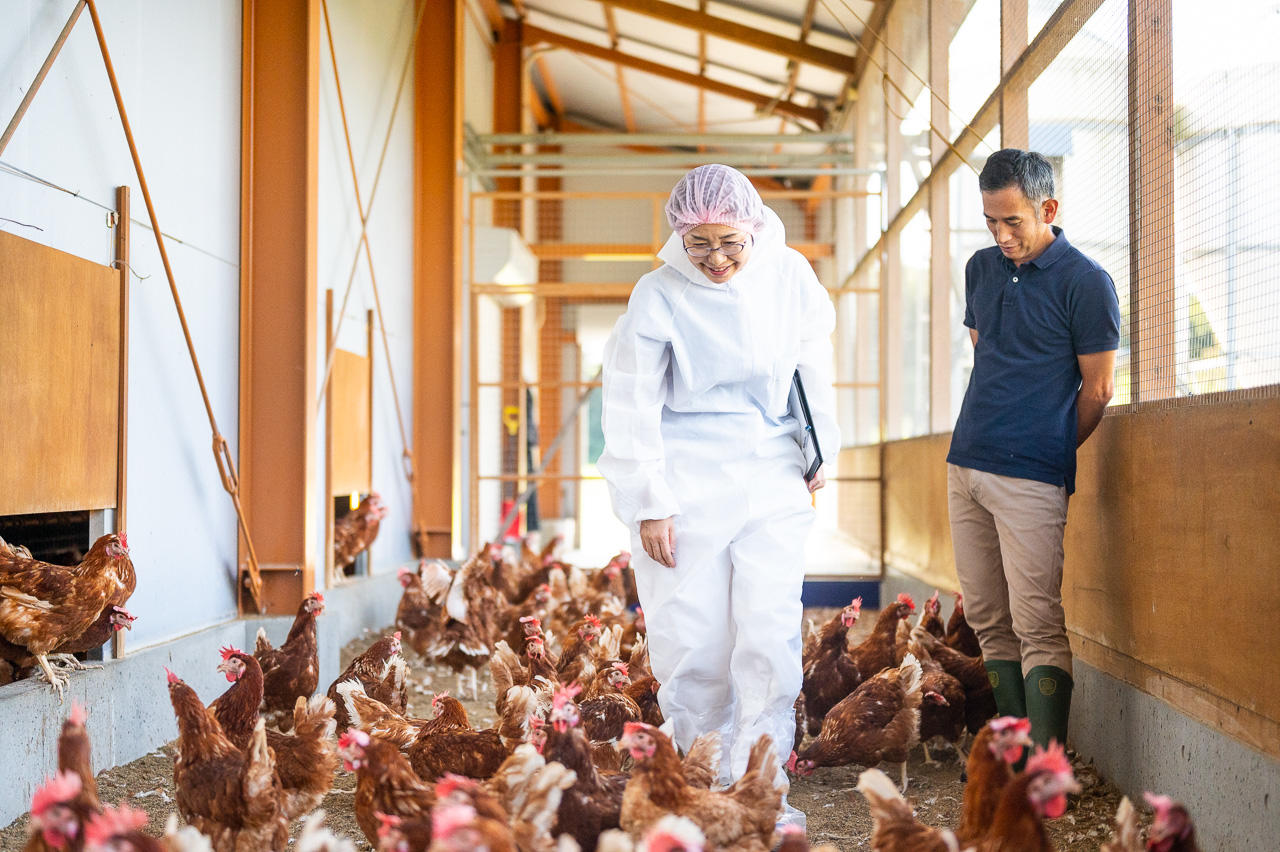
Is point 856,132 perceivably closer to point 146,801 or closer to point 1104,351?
point 1104,351

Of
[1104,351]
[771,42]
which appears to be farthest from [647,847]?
[771,42]

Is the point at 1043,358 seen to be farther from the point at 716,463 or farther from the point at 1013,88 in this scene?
the point at 1013,88

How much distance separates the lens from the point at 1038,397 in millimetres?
2801

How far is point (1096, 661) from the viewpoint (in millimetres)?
3242

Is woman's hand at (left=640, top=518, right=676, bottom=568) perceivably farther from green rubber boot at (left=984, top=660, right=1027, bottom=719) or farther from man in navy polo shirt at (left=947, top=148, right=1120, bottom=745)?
green rubber boot at (left=984, top=660, right=1027, bottom=719)

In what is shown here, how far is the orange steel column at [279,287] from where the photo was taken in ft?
15.8

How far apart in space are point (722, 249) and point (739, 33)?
678cm

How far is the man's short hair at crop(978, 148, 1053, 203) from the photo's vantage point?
2.74m

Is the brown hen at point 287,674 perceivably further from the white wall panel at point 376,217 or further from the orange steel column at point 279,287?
the white wall panel at point 376,217

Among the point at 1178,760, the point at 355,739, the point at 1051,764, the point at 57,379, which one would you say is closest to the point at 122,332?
the point at 57,379

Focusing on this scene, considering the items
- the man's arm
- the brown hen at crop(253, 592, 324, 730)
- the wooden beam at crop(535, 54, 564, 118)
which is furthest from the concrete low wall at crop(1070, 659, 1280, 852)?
the wooden beam at crop(535, 54, 564, 118)

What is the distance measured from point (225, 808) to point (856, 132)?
834cm

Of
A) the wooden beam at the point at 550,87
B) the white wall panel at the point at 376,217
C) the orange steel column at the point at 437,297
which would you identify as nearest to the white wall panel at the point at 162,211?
the white wall panel at the point at 376,217

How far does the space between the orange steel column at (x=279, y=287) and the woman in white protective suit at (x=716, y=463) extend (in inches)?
98.1
